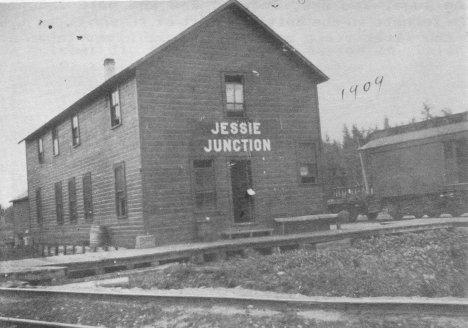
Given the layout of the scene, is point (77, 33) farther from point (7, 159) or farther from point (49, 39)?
point (7, 159)

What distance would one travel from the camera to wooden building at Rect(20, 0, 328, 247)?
13609mm

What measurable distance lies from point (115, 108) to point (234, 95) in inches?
153

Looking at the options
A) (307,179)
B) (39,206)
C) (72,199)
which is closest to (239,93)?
(307,179)

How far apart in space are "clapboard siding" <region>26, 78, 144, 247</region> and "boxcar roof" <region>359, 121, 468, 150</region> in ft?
40.5

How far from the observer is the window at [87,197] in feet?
57.0

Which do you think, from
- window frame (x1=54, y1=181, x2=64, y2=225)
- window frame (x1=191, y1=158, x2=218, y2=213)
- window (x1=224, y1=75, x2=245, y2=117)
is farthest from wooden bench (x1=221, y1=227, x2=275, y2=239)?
window frame (x1=54, y1=181, x2=64, y2=225)

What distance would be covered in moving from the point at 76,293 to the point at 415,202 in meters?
15.9

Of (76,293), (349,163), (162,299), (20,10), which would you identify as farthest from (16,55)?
(349,163)

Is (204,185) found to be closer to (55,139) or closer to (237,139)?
(237,139)

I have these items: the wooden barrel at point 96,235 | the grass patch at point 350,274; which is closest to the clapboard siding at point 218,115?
the wooden barrel at point 96,235

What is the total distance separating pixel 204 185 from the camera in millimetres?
14352

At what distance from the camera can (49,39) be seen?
11367mm

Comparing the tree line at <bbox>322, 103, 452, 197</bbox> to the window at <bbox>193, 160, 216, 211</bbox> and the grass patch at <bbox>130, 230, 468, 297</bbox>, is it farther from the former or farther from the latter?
the grass patch at <bbox>130, 230, 468, 297</bbox>

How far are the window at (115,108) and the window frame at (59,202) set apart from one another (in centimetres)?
652
